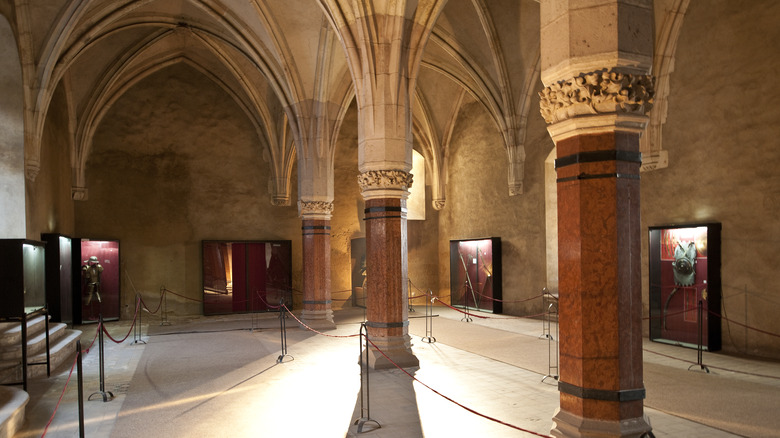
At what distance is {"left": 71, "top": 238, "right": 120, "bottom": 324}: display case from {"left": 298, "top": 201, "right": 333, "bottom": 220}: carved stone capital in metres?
6.05

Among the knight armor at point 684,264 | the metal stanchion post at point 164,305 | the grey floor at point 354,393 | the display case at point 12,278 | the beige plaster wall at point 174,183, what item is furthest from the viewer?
the beige plaster wall at point 174,183

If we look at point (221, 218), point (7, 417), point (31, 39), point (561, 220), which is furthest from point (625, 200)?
point (221, 218)

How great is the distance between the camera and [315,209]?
461 inches

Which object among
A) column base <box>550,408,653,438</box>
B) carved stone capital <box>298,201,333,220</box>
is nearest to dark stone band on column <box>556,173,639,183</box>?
column base <box>550,408,653,438</box>

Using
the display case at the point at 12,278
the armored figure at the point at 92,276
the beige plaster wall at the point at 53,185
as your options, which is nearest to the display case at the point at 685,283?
the display case at the point at 12,278

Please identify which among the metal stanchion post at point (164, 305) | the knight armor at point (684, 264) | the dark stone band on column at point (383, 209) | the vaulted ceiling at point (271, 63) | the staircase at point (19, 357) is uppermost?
the vaulted ceiling at point (271, 63)

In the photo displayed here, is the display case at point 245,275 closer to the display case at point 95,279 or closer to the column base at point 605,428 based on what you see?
the display case at point 95,279

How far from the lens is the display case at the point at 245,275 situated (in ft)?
52.3

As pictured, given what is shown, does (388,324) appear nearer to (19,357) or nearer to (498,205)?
(19,357)

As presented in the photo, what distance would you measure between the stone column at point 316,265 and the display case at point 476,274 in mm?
4960

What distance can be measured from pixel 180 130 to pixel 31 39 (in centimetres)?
617

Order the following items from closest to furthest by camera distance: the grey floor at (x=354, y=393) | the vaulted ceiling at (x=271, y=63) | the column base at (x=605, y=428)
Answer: the column base at (x=605, y=428)
the grey floor at (x=354, y=393)
the vaulted ceiling at (x=271, y=63)

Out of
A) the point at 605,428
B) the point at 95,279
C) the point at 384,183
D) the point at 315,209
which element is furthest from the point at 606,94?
the point at 95,279

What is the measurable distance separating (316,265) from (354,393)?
552cm
